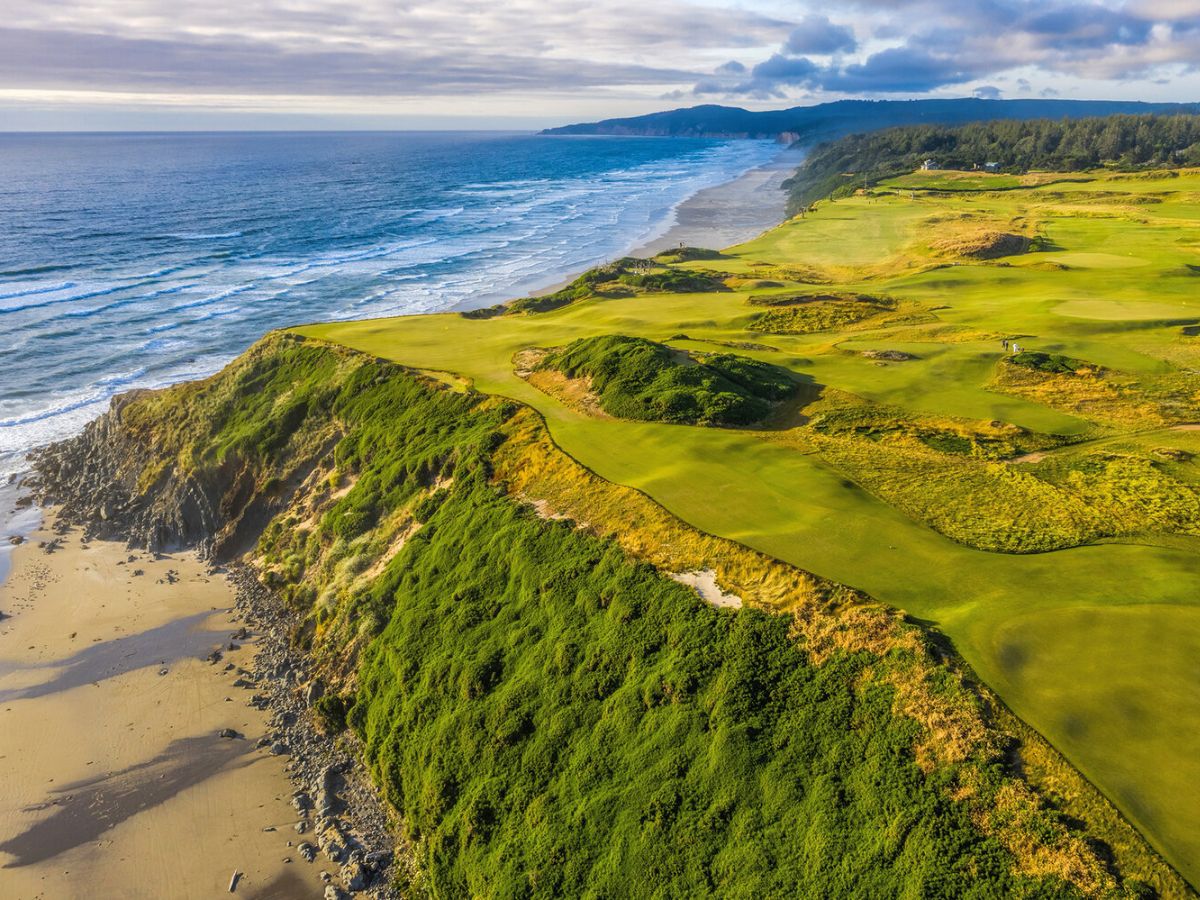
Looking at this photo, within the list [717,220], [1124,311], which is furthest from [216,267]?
[1124,311]

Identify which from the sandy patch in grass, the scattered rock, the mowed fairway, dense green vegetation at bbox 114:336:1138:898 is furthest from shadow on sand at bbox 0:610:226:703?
the sandy patch in grass

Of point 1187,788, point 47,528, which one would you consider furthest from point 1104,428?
point 47,528

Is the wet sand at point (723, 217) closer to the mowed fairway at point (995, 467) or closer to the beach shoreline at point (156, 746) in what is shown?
the mowed fairway at point (995, 467)

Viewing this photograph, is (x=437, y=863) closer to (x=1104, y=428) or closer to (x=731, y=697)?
(x=731, y=697)

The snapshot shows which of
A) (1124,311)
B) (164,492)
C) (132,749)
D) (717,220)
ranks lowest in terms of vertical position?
(132,749)

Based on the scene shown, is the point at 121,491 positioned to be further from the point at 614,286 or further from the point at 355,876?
the point at 614,286

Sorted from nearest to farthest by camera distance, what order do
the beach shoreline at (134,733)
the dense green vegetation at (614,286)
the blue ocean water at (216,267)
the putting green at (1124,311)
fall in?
the beach shoreline at (134,733) → the putting green at (1124,311) → the dense green vegetation at (614,286) → the blue ocean water at (216,267)

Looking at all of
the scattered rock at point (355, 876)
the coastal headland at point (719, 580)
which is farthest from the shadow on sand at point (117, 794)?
the scattered rock at point (355, 876)
